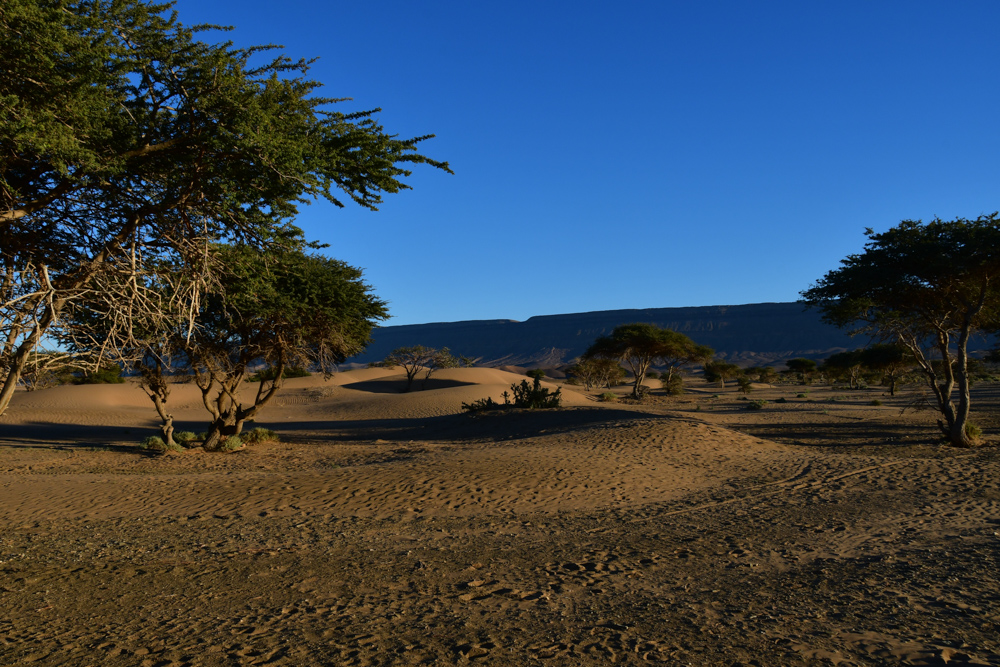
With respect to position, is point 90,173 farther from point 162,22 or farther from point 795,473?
point 795,473

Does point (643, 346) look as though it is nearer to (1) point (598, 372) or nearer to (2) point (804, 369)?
(1) point (598, 372)

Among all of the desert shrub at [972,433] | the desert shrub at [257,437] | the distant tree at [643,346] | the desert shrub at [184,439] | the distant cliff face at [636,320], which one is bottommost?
the desert shrub at [972,433]

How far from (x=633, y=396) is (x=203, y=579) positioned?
37320mm

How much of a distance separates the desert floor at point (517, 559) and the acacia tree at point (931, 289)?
2.62 meters

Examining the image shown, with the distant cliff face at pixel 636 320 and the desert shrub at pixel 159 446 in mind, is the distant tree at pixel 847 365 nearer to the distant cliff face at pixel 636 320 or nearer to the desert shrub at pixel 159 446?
the desert shrub at pixel 159 446

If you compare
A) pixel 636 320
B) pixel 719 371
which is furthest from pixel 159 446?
pixel 636 320

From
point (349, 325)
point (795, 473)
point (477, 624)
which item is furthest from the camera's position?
point (349, 325)

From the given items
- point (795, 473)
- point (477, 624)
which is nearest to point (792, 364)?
point (795, 473)

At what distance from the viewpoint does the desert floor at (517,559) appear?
13.9 feet

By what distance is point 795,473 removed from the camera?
11992 mm

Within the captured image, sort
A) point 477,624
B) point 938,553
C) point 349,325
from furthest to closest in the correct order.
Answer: point 349,325 → point 938,553 → point 477,624

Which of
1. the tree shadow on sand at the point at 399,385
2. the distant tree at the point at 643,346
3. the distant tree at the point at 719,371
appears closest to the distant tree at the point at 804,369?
the distant tree at the point at 719,371

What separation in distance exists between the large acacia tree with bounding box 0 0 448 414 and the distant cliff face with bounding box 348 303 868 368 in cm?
11793

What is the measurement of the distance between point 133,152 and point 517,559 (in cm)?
575
